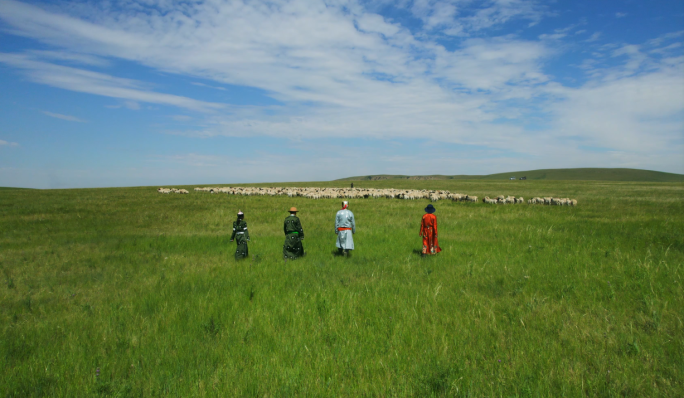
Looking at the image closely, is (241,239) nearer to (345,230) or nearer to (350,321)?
(345,230)

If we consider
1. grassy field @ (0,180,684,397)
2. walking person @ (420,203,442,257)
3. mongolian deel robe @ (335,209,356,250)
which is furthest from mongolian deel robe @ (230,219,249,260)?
walking person @ (420,203,442,257)

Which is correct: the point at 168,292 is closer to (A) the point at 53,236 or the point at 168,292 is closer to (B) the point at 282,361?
(B) the point at 282,361

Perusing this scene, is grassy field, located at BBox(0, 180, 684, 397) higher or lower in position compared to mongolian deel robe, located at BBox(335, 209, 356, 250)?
lower

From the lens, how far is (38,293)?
723 centimetres

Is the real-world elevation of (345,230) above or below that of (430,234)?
above

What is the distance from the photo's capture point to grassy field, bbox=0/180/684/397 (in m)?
3.82

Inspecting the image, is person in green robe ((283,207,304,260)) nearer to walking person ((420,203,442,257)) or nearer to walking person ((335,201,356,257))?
walking person ((335,201,356,257))

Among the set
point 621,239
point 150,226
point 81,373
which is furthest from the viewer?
point 150,226

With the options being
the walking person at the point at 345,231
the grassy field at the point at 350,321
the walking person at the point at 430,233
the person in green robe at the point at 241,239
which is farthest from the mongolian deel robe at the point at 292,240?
the walking person at the point at 430,233

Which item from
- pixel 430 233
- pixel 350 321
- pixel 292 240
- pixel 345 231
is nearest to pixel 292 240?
pixel 292 240

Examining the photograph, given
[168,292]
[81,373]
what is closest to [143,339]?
[81,373]

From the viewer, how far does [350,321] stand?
543 centimetres

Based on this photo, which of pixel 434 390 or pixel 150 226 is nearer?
pixel 434 390

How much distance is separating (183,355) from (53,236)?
1445 cm
